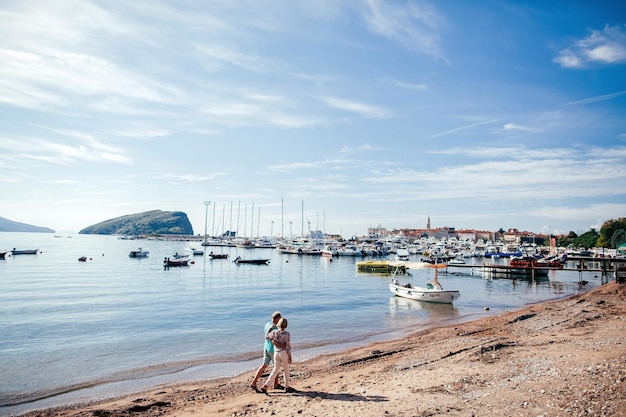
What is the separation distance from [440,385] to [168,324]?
64.2 ft

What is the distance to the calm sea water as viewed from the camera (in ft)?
50.2

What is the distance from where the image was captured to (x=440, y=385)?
33.7ft

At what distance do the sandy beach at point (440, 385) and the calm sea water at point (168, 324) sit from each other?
107 inches

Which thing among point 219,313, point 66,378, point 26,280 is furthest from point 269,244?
point 66,378

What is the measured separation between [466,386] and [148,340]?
17021 millimetres

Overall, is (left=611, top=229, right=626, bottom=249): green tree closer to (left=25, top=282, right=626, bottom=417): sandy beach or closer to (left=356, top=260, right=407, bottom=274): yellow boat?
(left=356, top=260, right=407, bottom=274): yellow boat

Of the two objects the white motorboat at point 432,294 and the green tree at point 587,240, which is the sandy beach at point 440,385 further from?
the green tree at point 587,240

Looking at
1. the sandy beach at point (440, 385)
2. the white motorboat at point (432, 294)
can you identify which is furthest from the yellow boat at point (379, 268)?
the sandy beach at point (440, 385)

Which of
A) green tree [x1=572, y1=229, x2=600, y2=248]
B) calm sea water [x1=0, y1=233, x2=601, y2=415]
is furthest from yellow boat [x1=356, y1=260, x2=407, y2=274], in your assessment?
green tree [x1=572, y1=229, x2=600, y2=248]

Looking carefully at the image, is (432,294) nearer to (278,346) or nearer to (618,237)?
(278,346)

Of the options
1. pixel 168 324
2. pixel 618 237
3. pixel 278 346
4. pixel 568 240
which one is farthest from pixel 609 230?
pixel 278 346

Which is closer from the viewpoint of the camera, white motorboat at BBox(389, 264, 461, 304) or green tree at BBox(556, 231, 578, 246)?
white motorboat at BBox(389, 264, 461, 304)

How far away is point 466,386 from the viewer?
395 inches

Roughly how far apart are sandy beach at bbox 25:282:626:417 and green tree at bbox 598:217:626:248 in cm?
12204
